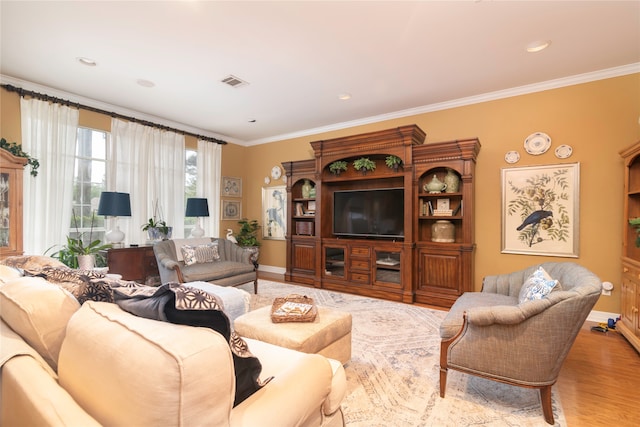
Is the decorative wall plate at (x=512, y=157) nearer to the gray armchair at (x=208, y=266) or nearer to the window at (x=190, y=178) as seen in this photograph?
the gray armchair at (x=208, y=266)

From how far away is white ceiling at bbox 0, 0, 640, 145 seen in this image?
7.97 feet

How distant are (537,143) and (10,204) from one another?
604 centimetres

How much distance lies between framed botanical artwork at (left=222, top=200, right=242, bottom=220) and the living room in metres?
2.43

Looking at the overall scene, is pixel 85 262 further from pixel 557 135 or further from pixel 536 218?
pixel 557 135

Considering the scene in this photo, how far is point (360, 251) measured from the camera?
4.65 meters

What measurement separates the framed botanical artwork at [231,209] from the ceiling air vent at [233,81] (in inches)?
115

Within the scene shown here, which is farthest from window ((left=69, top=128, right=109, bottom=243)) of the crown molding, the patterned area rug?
the patterned area rug

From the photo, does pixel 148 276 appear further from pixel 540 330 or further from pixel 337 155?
pixel 540 330

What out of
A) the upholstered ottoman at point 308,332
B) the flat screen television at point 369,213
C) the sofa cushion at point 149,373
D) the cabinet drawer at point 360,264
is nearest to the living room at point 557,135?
the flat screen television at point 369,213

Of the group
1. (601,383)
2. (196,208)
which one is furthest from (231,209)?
(601,383)

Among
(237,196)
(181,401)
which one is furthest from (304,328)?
(237,196)

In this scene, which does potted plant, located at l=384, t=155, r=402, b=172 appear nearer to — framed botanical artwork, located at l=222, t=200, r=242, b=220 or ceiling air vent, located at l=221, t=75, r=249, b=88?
ceiling air vent, located at l=221, t=75, r=249, b=88

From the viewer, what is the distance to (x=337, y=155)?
16.0 feet

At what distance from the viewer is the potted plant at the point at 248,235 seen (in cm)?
607
